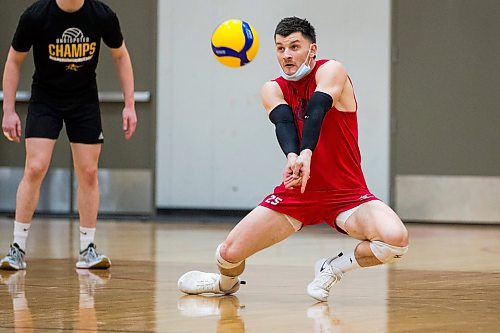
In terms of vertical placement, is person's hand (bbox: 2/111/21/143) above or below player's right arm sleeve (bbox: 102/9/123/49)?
below

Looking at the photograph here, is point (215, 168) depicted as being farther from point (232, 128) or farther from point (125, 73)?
point (125, 73)

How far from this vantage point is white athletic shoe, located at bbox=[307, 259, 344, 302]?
5.23m

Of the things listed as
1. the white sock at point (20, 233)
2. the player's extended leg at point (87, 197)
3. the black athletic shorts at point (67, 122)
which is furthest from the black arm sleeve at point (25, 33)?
the white sock at point (20, 233)

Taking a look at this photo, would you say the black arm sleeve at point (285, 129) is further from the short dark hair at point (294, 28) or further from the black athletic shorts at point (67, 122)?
the black athletic shorts at point (67, 122)

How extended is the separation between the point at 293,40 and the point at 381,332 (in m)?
1.75

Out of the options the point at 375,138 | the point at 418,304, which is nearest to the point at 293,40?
the point at 418,304

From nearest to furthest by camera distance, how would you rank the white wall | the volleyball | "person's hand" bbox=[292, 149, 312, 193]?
"person's hand" bbox=[292, 149, 312, 193] < the volleyball < the white wall

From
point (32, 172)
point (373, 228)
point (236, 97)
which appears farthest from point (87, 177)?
point (236, 97)

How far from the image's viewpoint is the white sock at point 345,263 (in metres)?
5.29

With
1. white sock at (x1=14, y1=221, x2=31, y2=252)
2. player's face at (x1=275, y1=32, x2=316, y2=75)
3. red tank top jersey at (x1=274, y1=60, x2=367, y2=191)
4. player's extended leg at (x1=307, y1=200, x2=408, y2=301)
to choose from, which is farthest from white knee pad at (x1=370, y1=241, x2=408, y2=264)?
white sock at (x1=14, y1=221, x2=31, y2=252)

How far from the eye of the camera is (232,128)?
12492 mm

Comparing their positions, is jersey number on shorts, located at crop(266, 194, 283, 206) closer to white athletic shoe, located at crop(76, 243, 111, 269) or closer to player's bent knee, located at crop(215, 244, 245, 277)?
player's bent knee, located at crop(215, 244, 245, 277)

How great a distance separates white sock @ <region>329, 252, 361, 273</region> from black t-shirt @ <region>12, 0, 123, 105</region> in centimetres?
243

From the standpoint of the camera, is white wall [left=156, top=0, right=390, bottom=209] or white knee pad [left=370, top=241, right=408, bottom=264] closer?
white knee pad [left=370, top=241, right=408, bottom=264]
